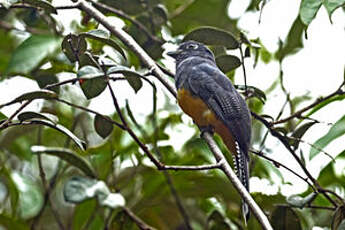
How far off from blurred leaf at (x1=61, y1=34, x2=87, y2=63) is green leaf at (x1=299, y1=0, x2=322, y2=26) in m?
0.79

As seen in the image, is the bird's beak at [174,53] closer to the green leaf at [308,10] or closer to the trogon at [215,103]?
the trogon at [215,103]

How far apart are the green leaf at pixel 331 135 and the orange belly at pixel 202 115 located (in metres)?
0.49

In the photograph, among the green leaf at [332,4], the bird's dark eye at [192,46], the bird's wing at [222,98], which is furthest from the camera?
the bird's dark eye at [192,46]

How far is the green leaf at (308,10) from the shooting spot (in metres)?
2.21

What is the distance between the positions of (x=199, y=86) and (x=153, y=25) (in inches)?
15.2

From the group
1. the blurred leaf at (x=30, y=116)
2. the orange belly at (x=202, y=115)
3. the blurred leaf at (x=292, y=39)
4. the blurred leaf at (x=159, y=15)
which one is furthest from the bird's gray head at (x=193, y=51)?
the blurred leaf at (x=30, y=116)

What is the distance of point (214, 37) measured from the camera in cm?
282

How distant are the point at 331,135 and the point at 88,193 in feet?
3.57

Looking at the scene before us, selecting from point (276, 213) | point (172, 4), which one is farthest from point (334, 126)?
point (172, 4)

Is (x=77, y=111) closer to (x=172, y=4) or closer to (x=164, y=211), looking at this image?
(x=164, y=211)

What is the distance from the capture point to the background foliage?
260 centimetres

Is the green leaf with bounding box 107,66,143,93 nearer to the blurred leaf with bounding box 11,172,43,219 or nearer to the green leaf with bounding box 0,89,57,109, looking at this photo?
the green leaf with bounding box 0,89,57,109

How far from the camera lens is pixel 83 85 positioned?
2246 mm

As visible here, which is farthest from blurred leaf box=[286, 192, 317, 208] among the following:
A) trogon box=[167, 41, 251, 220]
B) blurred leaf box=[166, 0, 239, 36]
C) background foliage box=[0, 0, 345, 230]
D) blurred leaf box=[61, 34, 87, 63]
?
blurred leaf box=[166, 0, 239, 36]
